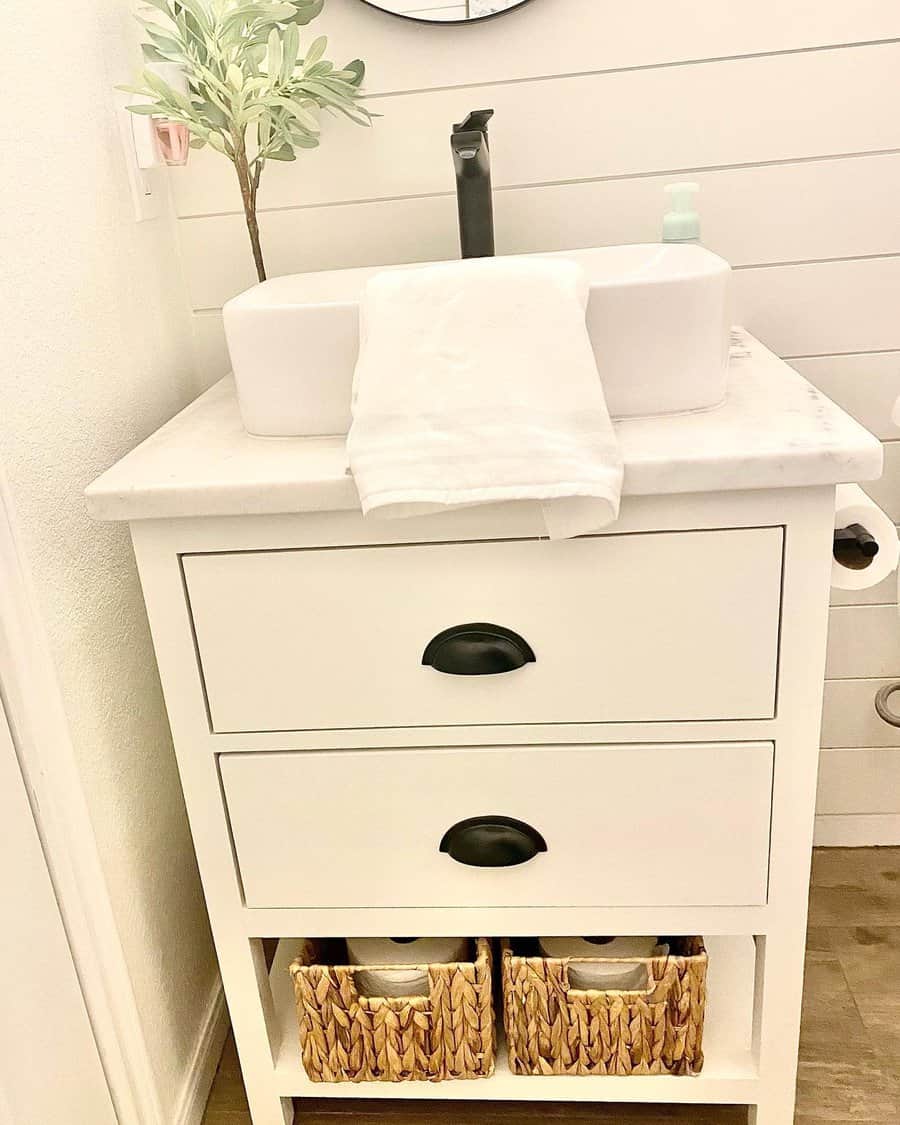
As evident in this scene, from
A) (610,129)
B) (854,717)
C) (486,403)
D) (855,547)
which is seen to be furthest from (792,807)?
(610,129)

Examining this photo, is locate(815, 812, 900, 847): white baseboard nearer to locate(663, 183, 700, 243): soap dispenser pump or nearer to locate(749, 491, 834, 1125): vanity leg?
locate(749, 491, 834, 1125): vanity leg

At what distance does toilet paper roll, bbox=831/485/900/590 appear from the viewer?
87 cm

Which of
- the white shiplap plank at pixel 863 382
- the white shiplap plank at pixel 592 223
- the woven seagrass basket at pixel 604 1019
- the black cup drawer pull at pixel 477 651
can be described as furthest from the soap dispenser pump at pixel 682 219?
the woven seagrass basket at pixel 604 1019

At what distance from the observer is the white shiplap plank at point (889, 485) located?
1.25 m

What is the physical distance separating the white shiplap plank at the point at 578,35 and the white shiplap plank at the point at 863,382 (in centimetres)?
35

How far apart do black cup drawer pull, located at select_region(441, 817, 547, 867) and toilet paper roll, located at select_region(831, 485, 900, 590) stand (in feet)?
1.19

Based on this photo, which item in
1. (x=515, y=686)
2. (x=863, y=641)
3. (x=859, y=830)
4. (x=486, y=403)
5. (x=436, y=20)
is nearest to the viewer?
(x=486, y=403)

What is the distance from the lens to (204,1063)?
117 centimetres

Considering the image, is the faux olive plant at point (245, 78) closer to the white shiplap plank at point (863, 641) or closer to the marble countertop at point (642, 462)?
the marble countertop at point (642, 462)

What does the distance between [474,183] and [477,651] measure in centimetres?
46

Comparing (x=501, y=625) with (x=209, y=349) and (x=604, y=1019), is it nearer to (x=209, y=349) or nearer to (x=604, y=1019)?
(x=604, y=1019)

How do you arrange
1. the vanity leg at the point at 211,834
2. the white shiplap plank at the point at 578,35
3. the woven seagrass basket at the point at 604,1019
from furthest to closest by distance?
the white shiplap plank at the point at 578,35, the woven seagrass basket at the point at 604,1019, the vanity leg at the point at 211,834

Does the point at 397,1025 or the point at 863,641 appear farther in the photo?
the point at 863,641

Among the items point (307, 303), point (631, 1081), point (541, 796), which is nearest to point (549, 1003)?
point (631, 1081)
